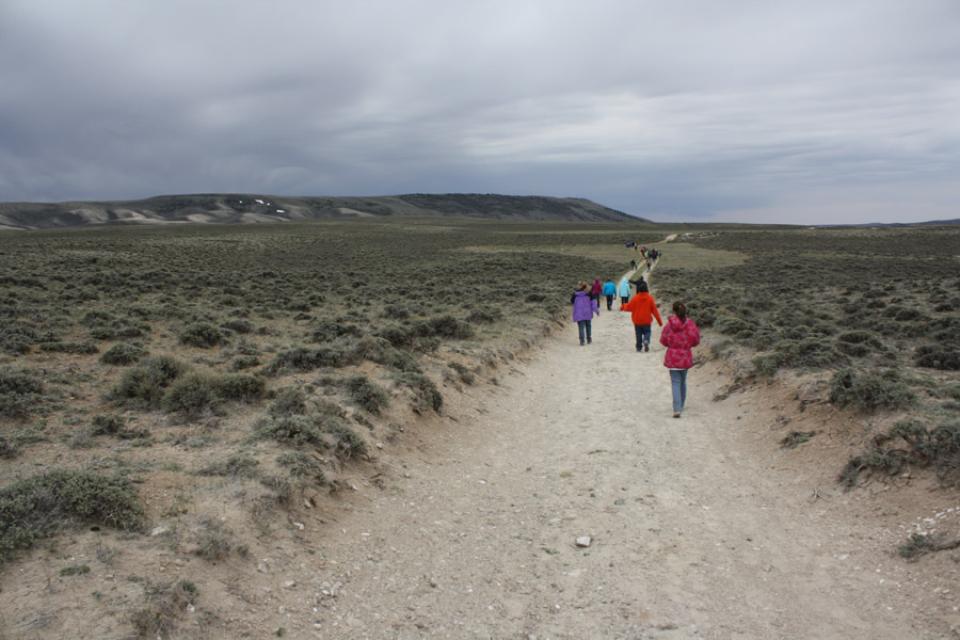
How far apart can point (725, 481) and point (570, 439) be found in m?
2.50

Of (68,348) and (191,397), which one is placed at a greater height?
(68,348)

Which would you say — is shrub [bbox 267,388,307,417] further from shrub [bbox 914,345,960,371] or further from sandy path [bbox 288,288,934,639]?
shrub [bbox 914,345,960,371]

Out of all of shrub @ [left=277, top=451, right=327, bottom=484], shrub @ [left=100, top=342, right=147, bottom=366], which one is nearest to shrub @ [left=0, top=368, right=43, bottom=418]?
shrub @ [left=100, top=342, right=147, bottom=366]

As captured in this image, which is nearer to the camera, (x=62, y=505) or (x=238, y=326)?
(x=62, y=505)

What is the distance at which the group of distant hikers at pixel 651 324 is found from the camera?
10469mm

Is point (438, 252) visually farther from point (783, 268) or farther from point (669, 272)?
point (783, 268)

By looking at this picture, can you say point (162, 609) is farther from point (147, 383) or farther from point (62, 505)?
point (147, 383)

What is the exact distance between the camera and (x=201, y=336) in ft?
46.4

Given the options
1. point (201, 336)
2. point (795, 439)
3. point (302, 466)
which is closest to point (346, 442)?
point (302, 466)

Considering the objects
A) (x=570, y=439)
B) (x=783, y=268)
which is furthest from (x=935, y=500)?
(x=783, y=268)

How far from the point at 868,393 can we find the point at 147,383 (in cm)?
1038

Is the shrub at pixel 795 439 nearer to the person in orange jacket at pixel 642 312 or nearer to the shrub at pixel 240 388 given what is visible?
the person in orange jacket at pixel 642 312

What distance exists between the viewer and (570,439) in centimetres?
984

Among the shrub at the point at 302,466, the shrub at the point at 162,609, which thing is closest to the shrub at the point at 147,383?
the shrub at the point at 302,466
